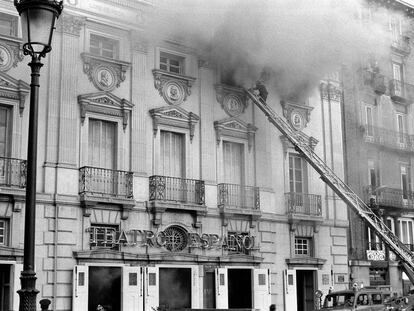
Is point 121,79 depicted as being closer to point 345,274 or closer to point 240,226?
point 240,226

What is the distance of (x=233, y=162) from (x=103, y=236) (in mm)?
6652

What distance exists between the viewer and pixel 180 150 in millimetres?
25750

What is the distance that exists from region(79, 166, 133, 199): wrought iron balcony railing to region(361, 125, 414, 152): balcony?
15.3 m

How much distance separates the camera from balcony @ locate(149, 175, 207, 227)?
24.0 m

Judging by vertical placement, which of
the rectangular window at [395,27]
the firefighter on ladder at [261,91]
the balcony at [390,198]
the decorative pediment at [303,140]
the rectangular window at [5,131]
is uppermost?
the rectangular window at [395,27]

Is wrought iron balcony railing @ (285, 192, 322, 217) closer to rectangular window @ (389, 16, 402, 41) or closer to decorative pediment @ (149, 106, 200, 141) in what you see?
decorative pediment @ (149, 106, 200, 141)

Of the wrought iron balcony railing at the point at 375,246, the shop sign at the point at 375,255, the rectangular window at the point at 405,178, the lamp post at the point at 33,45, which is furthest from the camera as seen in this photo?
the rectangular window at the point at 405,178

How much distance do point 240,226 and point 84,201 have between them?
6881 mm

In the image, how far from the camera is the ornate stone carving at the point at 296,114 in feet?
95.5

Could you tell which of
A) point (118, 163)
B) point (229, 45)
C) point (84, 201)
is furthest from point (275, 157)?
point (84, 201)

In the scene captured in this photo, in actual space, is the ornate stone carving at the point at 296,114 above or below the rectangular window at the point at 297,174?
above

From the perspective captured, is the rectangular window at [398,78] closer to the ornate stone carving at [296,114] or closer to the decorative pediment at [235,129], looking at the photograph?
the ornate stone carving at [296,114]

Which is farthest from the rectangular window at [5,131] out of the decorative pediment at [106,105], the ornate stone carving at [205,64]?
the ornate stone carving at [205,64]

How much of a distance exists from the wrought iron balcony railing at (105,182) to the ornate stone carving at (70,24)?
15.4 feet
